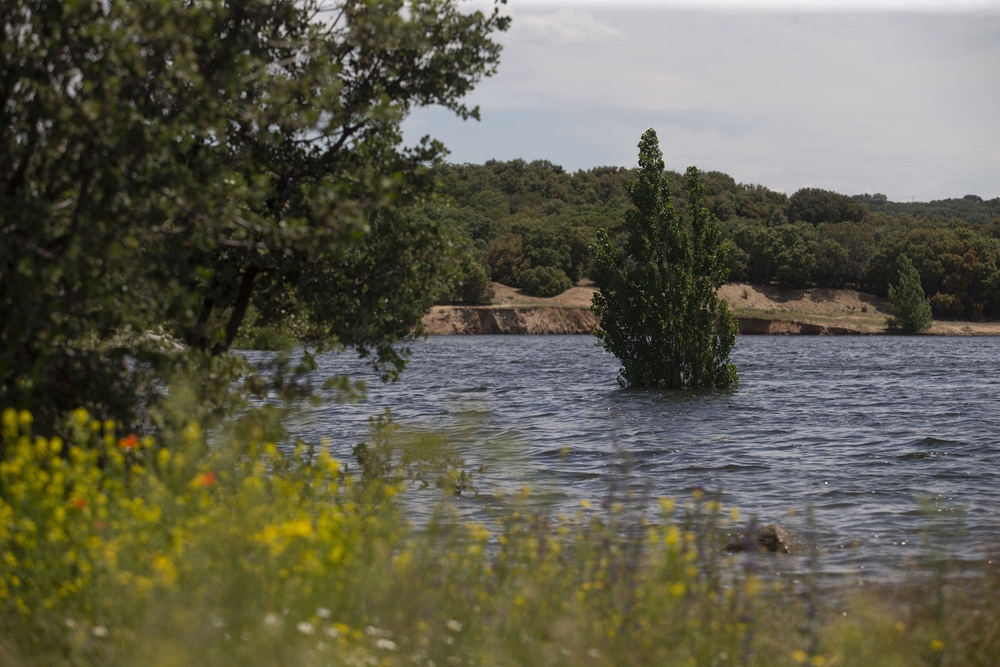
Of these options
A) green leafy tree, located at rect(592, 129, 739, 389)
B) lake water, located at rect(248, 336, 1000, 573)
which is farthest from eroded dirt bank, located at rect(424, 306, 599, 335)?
green leafy tree, located at rect(592, 129, 739, 389)

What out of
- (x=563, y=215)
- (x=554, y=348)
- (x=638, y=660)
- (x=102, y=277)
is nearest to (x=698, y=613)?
(x=638, y=660)

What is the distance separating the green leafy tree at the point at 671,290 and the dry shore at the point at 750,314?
250ft

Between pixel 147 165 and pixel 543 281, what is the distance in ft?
405

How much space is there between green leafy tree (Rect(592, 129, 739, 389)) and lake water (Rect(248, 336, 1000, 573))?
1.31m

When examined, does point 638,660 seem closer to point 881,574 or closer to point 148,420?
point 148,420

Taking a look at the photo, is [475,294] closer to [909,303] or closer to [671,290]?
[909,303]

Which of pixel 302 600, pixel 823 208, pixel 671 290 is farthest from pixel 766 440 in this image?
pixel 823 208

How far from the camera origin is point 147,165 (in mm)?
7281

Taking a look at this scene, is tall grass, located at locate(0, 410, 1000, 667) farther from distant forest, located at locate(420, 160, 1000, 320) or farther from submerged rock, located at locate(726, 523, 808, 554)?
distant forest, located at locate(420, 160, 1000, 320)

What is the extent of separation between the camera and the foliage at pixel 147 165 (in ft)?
23.4

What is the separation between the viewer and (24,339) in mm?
7504

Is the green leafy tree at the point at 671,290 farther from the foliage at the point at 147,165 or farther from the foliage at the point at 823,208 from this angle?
the foliage at the point at 823,208

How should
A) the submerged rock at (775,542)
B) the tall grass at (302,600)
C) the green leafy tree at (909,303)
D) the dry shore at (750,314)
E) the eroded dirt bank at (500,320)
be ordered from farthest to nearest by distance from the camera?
the eroded dirt bank at (500,320) → the dry shore at (750,314) → the green leafy tree at (909,303) → the submerged rock at (775,542) → the tall grass at (302,600)

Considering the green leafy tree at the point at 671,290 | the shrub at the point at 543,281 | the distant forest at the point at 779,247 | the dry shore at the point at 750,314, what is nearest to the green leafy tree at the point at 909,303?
the dry shore at the point at 750,314
